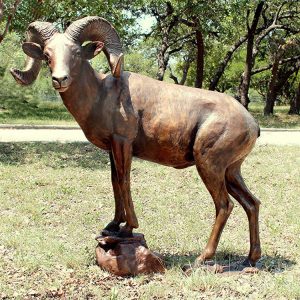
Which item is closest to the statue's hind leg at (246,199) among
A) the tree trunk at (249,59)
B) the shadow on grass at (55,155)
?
the shadow on grass at (55,155)

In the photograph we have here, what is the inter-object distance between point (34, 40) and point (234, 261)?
342 centimetres

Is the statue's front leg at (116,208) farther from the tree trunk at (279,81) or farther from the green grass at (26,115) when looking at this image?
the tree trunk at (279,81)

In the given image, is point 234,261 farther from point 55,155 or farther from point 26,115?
point 26,115

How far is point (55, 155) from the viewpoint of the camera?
13531mm

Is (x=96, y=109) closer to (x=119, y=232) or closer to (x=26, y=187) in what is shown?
(x=119, y=232)

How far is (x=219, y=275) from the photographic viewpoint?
18.8 ft

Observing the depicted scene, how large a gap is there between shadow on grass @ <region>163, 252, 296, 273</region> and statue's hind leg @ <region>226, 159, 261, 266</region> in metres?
0.31

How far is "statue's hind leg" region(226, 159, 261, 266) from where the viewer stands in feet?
19.5

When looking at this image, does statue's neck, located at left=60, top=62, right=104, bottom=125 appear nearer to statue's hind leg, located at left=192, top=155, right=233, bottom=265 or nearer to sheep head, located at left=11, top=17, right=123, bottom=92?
sheep head, located at left=11, top=17, right=123, bottom=92

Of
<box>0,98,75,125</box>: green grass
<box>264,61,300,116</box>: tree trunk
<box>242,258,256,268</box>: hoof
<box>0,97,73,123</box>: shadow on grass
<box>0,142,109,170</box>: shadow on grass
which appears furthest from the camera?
<box>264,61,300,116</box>: tree trunk

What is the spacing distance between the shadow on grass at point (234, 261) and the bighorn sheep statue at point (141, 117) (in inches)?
19.4

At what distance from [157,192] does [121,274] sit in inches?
185

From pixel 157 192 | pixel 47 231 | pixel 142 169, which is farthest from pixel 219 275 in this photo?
pixel 142 169

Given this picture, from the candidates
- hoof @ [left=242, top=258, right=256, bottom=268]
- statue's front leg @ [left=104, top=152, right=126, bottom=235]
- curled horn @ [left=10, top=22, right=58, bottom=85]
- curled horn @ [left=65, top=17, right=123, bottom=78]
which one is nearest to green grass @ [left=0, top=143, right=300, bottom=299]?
hoof @ [left=242, top=258, right=256, bottom=268]
